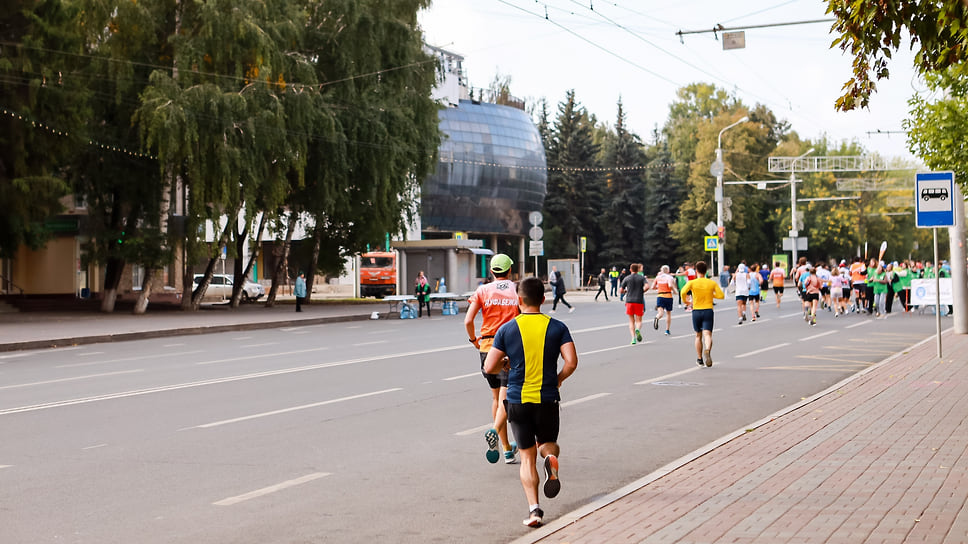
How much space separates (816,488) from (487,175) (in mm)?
88034

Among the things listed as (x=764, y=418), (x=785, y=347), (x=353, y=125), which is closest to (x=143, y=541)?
(x=764, y=418)

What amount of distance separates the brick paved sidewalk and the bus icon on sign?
234 inches

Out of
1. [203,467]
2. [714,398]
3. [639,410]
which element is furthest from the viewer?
[714,398]

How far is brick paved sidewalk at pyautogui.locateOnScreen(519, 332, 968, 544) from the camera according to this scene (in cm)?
580

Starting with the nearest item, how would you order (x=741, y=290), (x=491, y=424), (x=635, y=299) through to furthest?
1. (x=491, y=424)
2. (x=635, y=299)
3. (x=741, y=290)

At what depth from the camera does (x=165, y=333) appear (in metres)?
27.9

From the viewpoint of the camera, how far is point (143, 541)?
5.92 meters

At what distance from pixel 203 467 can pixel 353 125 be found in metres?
31.6

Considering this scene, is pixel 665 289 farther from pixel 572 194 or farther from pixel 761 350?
pixel 572 194

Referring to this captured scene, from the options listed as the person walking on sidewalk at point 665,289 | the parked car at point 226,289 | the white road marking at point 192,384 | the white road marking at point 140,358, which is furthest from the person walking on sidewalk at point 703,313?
the parked car at point 226,289

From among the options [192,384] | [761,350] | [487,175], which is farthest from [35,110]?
[487,175]

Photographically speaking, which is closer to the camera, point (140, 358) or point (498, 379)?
point (498, 379)

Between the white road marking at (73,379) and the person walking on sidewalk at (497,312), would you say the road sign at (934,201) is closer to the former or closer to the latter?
the person walking on sidewalk at (497,312)

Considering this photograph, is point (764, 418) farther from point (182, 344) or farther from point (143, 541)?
point (182, 344)
